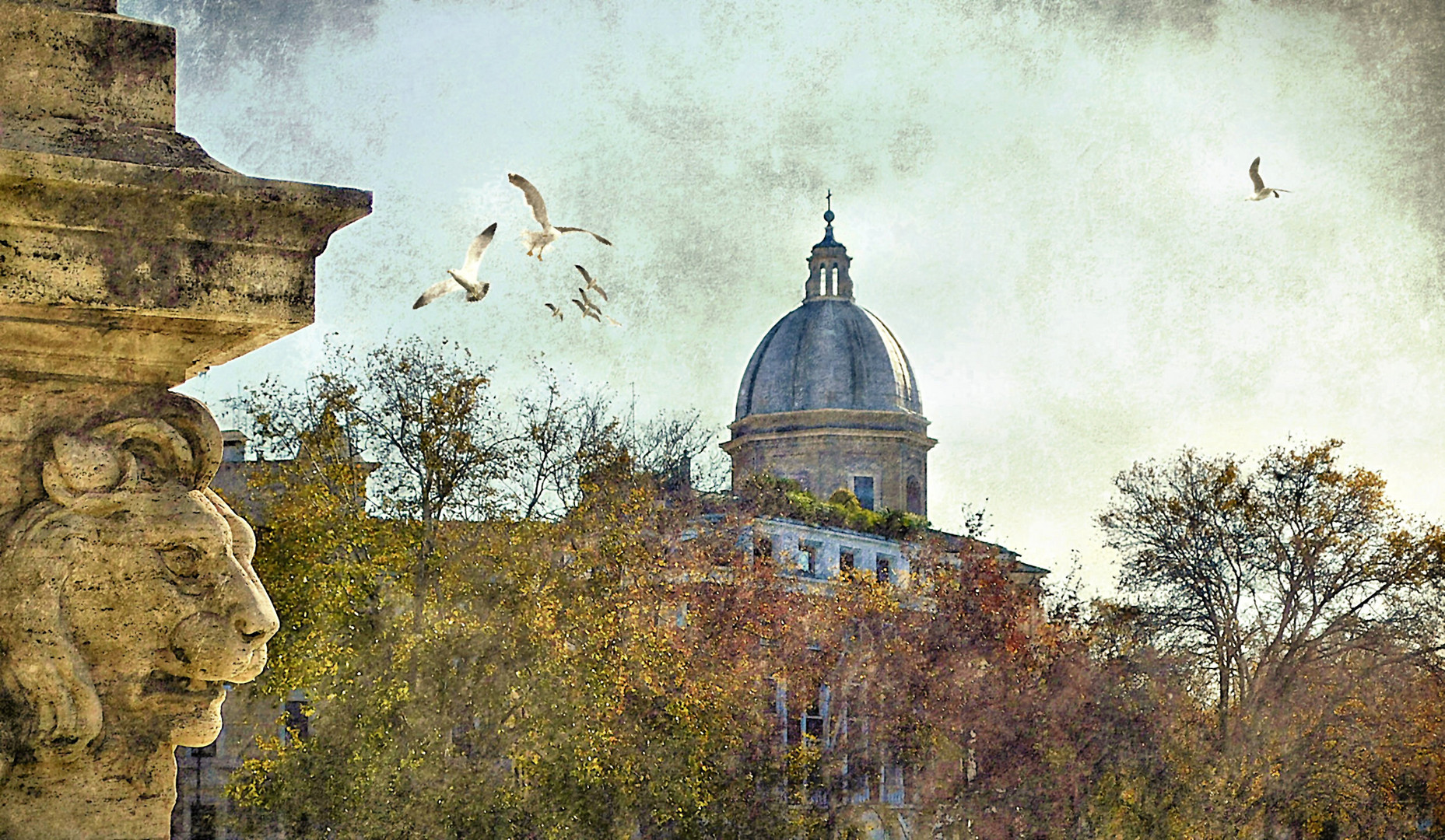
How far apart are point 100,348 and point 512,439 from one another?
2459 centimetres

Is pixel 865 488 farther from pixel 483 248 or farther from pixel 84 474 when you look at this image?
pixel 84 474

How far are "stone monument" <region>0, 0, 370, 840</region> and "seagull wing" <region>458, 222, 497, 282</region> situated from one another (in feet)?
23.0

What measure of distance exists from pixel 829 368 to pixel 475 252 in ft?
180

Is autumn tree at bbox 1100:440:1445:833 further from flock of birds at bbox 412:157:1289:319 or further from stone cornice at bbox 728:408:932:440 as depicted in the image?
stone cornice at bbox 728:408:932:440

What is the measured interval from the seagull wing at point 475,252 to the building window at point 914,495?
5536 centimetres

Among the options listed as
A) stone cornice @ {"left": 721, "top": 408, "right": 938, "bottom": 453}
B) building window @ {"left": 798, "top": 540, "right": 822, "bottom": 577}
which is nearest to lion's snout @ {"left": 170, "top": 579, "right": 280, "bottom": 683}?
building window @ {"left": 798, "top": 540, "right": 822, "bottom": 577}

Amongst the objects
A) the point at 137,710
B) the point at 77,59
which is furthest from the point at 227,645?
the point at 77,59

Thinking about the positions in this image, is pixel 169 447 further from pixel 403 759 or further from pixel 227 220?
pixel 403 759

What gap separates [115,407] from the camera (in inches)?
113

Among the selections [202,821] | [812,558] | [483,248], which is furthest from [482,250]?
[812,558]

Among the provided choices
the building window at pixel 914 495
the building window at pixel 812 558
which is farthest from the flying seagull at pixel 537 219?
the building window at pixel 914 495

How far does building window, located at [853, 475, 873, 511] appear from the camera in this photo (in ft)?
212

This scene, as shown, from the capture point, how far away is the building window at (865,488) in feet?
212

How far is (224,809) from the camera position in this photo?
79.6ft
